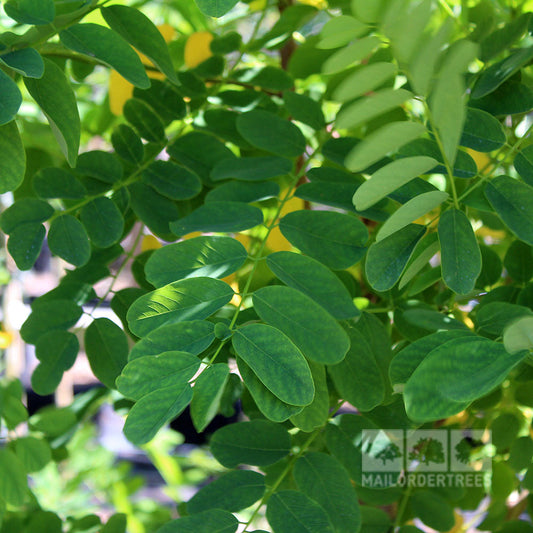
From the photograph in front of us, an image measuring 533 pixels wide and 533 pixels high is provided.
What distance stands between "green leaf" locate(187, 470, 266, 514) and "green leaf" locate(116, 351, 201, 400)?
5.3 inches

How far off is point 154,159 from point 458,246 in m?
0.29

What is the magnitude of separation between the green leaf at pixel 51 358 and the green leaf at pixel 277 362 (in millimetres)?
204

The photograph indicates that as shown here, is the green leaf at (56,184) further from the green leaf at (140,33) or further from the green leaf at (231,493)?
the green leaf at (231,493)

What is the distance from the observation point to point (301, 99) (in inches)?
19.9

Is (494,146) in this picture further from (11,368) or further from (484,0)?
(11,368)

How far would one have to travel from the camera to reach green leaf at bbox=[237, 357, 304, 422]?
0.31 m

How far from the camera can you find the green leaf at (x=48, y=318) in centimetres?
47

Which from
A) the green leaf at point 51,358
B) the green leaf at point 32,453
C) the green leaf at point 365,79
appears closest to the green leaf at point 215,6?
the green leaf at point 365,79

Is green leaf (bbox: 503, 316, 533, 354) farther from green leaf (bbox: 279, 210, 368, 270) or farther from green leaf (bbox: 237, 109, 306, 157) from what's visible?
green leaf (bbox: 237, 109, 306, 157)

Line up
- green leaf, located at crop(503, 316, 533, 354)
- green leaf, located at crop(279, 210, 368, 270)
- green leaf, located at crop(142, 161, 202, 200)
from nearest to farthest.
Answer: green leaf, located at crop(503, 316, 533, 354) → green leaf, located at crop(279, 210, 368, 270) → green leaf, located at crop(142, 161, 202, 200)

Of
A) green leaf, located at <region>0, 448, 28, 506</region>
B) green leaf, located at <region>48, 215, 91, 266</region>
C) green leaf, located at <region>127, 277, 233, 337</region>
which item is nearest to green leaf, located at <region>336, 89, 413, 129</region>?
green leaf, located at <region>127, 277, 233, 337</region>

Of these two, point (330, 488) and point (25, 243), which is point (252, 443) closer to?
point (330, 488)

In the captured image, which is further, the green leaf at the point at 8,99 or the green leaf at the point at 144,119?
the green leaf at the point at 144,119

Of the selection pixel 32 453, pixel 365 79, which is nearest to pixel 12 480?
pixel 32 453
